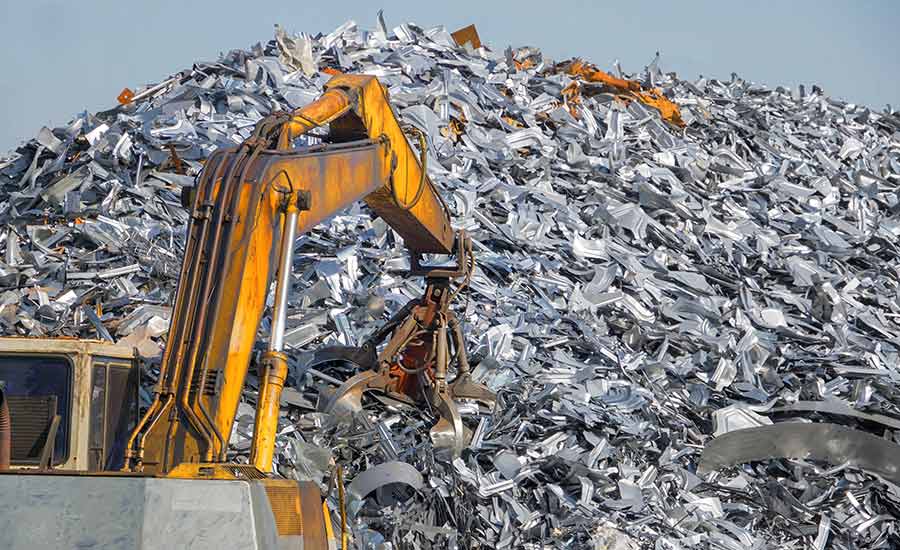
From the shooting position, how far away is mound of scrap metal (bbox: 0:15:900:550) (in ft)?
26.1

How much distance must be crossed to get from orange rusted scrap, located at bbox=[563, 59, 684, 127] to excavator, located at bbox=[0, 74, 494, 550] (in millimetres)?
10253

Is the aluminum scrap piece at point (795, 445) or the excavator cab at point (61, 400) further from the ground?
the excavator cab at point (61, 400)

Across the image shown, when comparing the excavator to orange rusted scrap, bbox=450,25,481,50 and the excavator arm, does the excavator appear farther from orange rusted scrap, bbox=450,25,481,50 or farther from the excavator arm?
orange rusted scrap, bbox=450,25,481,50

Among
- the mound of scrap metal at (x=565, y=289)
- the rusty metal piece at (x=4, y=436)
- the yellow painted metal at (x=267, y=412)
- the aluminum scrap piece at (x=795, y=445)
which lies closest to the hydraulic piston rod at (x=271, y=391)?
the yellow painted metal at (x=267, y=412)

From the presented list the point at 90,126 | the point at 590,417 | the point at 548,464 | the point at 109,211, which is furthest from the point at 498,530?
the point at 90,126

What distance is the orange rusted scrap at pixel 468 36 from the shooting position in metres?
17.5

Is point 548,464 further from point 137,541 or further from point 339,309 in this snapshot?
point 137,541

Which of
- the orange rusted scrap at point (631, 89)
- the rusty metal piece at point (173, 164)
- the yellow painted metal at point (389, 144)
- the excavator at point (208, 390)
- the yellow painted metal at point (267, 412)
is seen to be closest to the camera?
the excavator at point (208, 390)

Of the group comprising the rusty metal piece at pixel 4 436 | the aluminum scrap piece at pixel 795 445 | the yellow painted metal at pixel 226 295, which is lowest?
the aluminum scrap piece at pixel 795 445

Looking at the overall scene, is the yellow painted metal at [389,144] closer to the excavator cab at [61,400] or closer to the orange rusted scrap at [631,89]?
the excavator cab at [61,400]

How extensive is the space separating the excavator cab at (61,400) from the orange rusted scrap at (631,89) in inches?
484

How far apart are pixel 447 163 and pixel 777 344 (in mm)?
4383

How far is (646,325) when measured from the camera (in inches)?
419

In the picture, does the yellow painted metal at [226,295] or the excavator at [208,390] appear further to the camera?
the yellow painted metal at [226,295]
